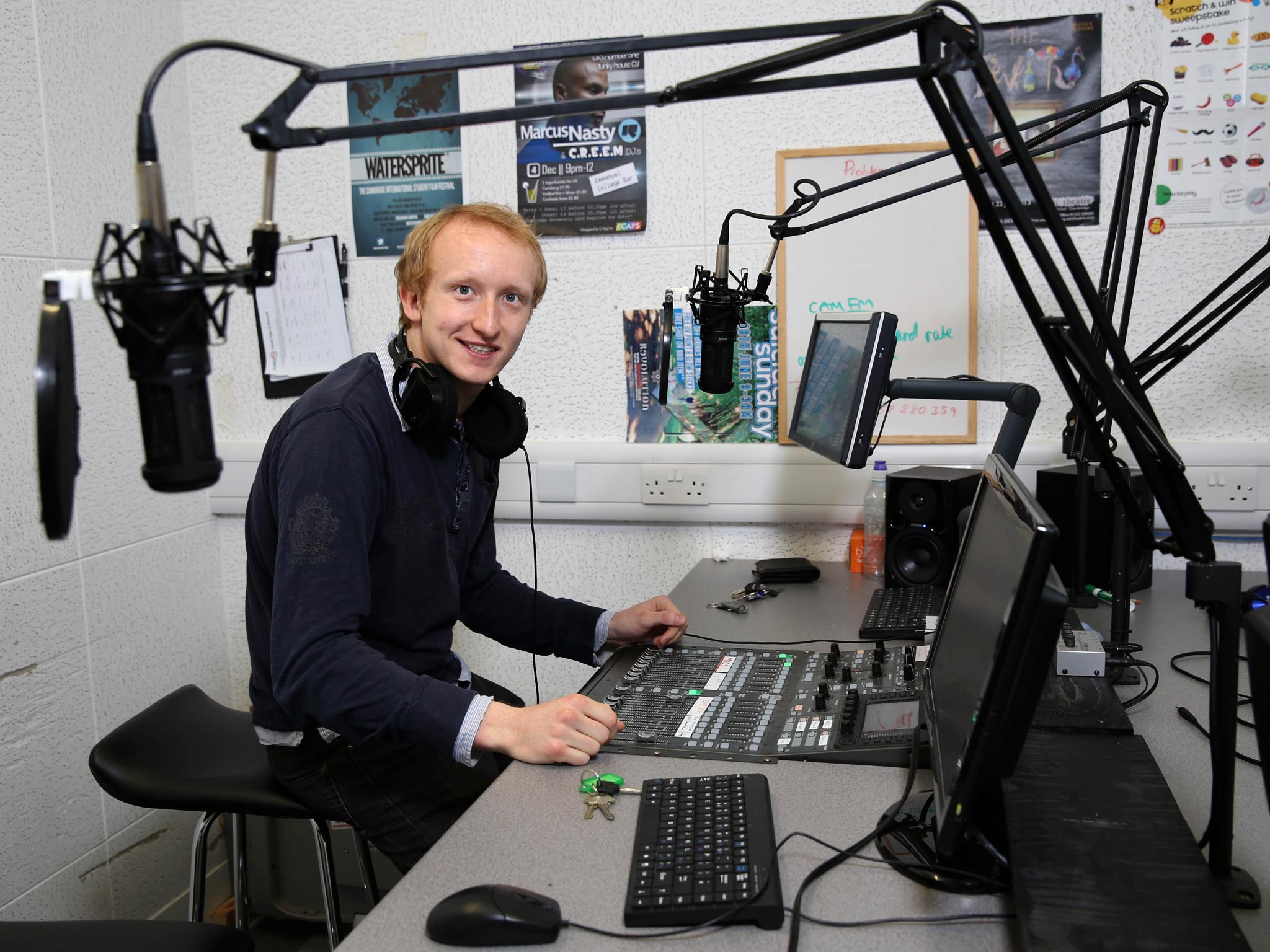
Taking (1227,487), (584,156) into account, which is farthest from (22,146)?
(1227,487)

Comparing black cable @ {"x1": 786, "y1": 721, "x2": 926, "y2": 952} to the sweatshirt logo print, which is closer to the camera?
black cable @ {"x1": 786, "y1": 721, "x2": 926, "y2": 952}

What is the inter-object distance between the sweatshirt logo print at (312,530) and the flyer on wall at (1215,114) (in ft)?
5.67

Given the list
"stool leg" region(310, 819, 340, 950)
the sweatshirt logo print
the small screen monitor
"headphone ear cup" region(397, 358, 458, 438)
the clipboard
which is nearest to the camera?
the small screen monitor

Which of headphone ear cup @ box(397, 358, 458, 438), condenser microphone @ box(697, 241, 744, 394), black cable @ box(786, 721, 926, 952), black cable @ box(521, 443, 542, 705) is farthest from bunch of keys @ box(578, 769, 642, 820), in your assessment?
black cable @ box(521, 443, 542, 705)

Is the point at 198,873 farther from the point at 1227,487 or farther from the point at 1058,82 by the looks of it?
the point at 1058,82

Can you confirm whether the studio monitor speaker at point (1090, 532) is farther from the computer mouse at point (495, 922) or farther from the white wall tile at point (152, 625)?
the white wall tile at point (152, 625)

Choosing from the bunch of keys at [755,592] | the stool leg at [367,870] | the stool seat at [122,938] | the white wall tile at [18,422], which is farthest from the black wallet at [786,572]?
the white wall tile at [18,422]

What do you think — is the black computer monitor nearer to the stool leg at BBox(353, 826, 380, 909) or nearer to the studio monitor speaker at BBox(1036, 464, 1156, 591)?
the studio monitor speaker at BBox(1036, 464, 1156, 591)

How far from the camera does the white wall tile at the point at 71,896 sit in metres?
1.82

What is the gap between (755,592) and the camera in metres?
1.90

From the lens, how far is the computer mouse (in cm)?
81

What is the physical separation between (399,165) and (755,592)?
49.9 inches

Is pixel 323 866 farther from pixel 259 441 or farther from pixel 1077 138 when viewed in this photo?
pixel 1077 138

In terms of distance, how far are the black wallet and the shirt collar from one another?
2.78 feet
